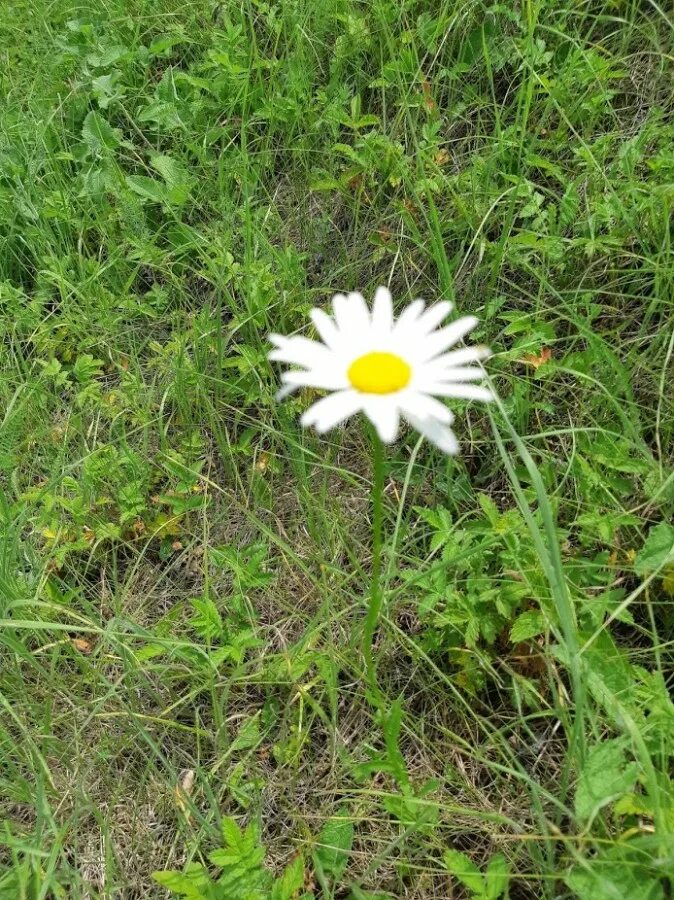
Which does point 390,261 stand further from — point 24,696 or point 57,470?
point 24,696

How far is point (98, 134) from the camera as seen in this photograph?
2.60 meters

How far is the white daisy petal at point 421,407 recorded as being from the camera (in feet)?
2.96

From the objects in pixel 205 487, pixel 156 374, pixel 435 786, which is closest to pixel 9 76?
pixel 156 374

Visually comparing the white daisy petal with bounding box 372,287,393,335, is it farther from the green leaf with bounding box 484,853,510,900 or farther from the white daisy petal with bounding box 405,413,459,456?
the green leaf with bounding box 484,853,510,900

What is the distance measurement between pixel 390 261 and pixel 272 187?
539 millimetres

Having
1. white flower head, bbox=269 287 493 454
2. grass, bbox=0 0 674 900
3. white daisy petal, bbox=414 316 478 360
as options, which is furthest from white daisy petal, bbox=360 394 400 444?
grass, bbox=0 0 674 900

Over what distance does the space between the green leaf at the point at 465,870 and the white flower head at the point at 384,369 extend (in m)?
0.66

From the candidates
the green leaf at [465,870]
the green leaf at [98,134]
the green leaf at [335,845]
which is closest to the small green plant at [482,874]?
the green leaf at [465,870]

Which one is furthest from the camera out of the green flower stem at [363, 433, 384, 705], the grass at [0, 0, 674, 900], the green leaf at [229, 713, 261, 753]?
the green leaf at [229, 713, 261, 753]

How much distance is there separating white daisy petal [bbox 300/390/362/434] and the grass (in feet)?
1.08

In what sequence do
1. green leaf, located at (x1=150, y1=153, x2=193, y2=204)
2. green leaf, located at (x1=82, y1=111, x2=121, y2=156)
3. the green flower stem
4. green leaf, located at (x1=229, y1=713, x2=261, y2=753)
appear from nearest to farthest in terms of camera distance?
the green flower stem, green leaf, located at (x1=229, y1=713, x2=261, y2=753), green leaf, located at (x1=150, y1=153, x2=193, y2=204), green leaf, located at (x1=82, y1=111, x2=121, y2=156)

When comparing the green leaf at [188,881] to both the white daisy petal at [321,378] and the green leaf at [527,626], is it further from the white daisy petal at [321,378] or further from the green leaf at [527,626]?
the white daisy petal at [321,378]

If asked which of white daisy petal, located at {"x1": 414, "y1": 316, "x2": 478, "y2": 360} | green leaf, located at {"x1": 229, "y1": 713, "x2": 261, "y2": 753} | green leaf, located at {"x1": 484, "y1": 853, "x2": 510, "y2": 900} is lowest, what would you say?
green leaf, located at {"x1": 484, "y1": 853, "x2": 510, "y2": 900}

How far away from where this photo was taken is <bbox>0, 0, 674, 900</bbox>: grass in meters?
1.30
